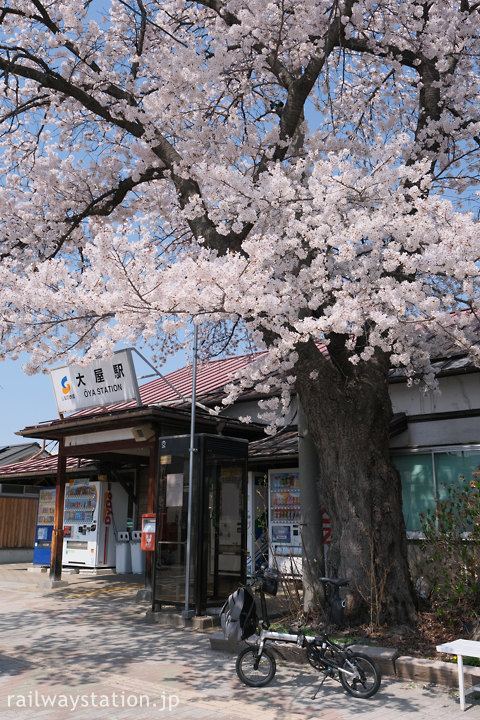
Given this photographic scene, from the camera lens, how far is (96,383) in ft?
44.9

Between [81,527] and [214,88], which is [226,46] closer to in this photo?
[214,88]

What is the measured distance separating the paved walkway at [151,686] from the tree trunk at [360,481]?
1.30 meters

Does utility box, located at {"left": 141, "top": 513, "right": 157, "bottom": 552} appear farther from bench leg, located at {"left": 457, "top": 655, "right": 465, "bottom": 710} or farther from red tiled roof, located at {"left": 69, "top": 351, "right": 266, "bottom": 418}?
bench leg, located at {"left": 457, "top": 655, "right": 465, "bottom": 710}

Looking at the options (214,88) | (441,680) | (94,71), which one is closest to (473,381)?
(441,680)

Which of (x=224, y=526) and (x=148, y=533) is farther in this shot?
(x=148, y=533)

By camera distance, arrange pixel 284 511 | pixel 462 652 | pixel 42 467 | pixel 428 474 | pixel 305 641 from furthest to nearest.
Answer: pixel 42 467
pixel 284 511
pixel 428 474
pixel 305 641
pixel 462 652

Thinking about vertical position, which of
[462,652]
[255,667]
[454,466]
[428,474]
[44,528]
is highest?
[454,466]

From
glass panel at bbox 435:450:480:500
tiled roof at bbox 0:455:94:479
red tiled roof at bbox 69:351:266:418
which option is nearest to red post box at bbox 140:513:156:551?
glass panel at bbox 435:450:480:500

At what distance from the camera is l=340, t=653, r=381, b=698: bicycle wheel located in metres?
6.16

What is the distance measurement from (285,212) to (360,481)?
3.63 m

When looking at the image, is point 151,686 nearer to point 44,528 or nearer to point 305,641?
point 305,641

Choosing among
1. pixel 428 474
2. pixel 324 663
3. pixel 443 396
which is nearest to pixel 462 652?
pixel 324 663

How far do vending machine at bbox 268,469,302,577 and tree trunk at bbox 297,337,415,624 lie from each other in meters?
5.08

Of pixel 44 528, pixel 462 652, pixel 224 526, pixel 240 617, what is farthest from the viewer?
pixel 44 528
